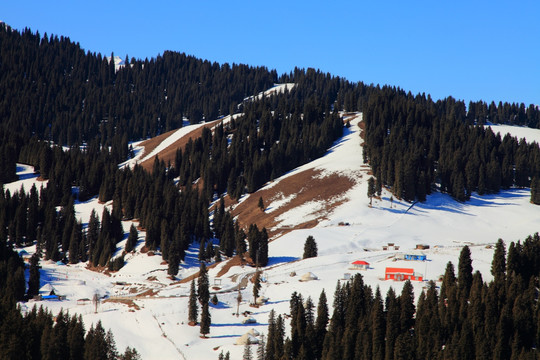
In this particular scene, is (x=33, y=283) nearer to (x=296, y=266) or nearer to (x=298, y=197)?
(x=296, y=266)

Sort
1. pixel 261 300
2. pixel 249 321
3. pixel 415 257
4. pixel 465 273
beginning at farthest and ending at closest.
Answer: pixel 415 257
pixel 261 300
pixel 465 273
pixel 249 321

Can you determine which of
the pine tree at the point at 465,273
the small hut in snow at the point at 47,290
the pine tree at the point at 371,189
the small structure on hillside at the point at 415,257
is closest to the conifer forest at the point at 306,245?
the pine tree at the point at 465,273

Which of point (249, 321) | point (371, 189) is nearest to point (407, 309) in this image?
point (249, 321)

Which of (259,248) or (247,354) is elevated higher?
(259,248)

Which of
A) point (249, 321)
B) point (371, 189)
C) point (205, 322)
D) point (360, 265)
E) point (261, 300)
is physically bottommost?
point (249, 321)

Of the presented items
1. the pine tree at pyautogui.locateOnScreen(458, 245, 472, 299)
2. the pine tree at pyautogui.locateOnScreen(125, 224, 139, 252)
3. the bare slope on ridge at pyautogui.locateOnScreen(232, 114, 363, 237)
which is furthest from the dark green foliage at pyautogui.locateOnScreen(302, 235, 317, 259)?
the pine tree at pyautogui.locateOnScreen(125, 224, 139, 252)

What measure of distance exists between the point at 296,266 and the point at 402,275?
920 inches

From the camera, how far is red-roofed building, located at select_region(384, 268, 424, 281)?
98.8 meters

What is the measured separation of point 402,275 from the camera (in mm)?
99000

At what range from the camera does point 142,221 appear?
147 m

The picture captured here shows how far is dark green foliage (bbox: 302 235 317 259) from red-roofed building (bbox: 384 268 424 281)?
846 inches

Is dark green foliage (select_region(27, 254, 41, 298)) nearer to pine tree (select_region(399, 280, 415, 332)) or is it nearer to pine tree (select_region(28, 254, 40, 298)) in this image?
pine tree (select_region(28, 254, 40, 298))

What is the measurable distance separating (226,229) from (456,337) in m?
75.5

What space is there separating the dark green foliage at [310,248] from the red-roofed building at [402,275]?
846 inches
